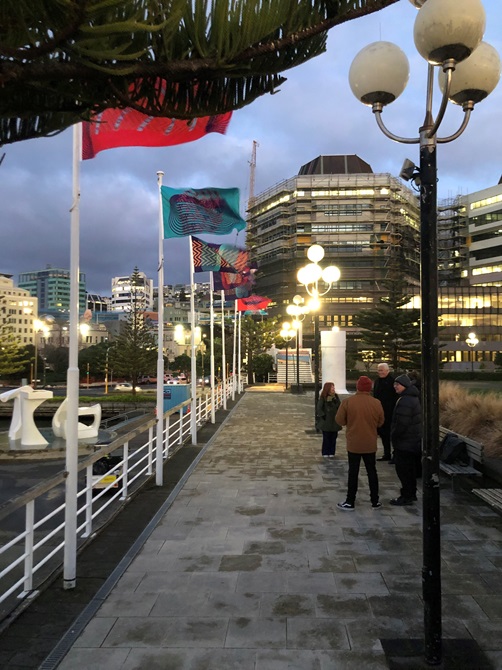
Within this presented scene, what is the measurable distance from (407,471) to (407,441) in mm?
437

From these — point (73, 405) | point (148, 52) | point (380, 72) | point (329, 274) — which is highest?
point (329, 274)

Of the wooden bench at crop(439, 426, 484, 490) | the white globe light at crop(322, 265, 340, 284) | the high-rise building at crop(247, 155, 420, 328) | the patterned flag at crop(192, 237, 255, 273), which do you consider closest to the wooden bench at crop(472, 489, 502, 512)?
the wooden bench at crop(439, 426, 484, 490)

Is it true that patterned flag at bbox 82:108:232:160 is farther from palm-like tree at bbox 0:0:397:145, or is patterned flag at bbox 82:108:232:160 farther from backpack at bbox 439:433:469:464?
backpack at bbox 439:433:469:464

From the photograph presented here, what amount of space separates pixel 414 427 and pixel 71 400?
4.58 meters

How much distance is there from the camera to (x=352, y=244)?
91625mm

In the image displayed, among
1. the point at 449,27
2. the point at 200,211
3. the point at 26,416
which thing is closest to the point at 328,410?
the point at 200,211

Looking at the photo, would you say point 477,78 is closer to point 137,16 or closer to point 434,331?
point 434,331

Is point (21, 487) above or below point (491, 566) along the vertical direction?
below

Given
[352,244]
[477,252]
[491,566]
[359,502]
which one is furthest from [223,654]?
[477,252]

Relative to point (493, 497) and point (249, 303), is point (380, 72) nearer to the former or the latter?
point (493, 497)

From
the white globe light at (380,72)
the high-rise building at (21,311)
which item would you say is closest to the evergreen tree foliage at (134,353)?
the white globe light at (380,72)

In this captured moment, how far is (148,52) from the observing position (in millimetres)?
2285

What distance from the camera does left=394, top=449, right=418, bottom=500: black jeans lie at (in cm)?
Result: 684

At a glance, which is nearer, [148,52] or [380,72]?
[148,52]
